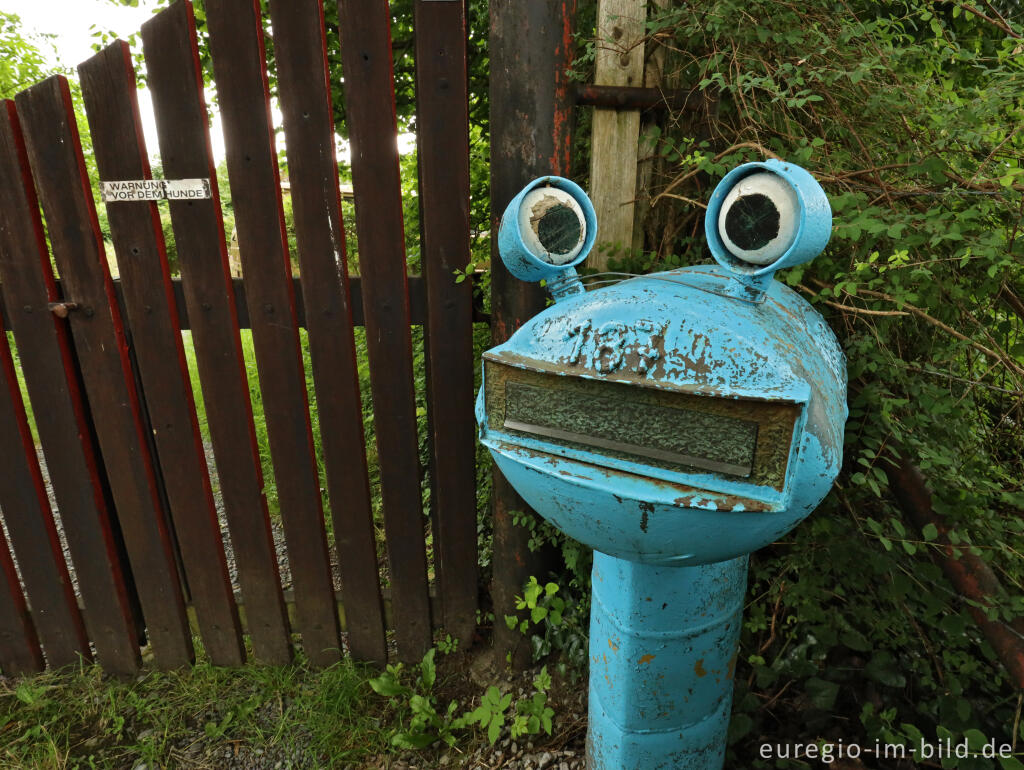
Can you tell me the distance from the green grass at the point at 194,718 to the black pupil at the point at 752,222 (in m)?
2.00

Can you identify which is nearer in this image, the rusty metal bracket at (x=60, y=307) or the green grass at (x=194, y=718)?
the rusty metal bracket at (x=60, y=307)

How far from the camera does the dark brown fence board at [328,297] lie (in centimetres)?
175

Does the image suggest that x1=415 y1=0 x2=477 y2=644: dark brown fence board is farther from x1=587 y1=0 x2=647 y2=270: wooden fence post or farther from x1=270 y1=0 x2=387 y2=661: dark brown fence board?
x1=587 y1=0 x2=647 y2=270: wooden fence post

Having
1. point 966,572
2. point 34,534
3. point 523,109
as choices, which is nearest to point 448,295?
point 523,109

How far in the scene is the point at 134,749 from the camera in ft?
7.02

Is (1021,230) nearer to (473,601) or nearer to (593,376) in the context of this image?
(593,376)

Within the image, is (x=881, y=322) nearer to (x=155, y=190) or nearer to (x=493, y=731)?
(x=493, y=731)

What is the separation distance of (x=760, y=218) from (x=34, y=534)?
2.68 m

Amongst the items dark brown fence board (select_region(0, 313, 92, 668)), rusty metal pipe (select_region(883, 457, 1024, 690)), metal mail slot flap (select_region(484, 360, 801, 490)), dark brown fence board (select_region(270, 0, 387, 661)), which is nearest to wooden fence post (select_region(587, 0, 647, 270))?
dark brown fence board (select_region(270, 0, 387, 661))

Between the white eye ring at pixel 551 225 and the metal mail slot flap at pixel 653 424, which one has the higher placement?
the white eye ring at pixel 551 225

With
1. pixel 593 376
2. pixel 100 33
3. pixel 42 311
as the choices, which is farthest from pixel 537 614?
pixel 100 33

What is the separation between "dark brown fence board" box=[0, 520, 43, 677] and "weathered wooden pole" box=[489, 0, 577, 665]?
82.7 inches

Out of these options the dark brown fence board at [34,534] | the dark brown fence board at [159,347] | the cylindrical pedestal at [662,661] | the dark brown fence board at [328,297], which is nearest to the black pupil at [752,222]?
the cylindrical pedestal at [662,661]

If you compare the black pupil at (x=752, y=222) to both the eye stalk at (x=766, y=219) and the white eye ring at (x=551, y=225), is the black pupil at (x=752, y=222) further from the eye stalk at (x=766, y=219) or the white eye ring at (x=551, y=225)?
the white eye ring at (x=551, y=225)
